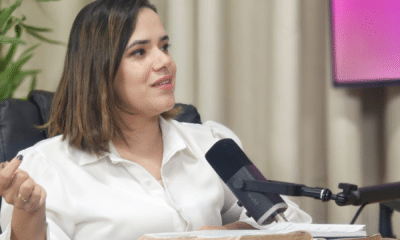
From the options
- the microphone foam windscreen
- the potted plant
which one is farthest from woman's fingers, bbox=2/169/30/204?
the potted plant

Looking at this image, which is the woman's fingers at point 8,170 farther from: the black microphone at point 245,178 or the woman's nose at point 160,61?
the woman's nose at point 160,61

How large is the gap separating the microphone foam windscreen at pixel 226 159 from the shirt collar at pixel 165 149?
373 millimetres

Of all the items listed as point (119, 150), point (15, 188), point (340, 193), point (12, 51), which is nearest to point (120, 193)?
point (119, 150)

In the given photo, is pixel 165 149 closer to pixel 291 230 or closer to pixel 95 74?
pixel 95 74

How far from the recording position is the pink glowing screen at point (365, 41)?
1.69 meters

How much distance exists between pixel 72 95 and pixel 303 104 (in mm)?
1038

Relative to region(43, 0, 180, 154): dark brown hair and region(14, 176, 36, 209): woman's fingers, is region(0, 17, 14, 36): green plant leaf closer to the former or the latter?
region(43, 0, 180, 154): dark brown hair

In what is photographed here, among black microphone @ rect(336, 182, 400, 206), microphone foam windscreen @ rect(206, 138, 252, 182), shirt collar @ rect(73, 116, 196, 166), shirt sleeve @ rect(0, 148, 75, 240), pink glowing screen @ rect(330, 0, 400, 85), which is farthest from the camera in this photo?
pink glowing screen @ rect(330, 0, 400, 85)

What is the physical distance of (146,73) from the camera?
1.21m

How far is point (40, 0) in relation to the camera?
1.80 meters

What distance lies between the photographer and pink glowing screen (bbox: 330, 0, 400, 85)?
169 cm

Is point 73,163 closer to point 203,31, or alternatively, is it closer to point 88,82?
point 88,82

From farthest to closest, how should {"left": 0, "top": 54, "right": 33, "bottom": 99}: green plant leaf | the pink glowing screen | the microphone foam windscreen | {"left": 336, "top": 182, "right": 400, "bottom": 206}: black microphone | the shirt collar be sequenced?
the pink glowing screen → {"left": 0, "top": 54, "right": 33, "bottom": 99}: green plant leaf → the shirt collar → the microphone foam windscreen → {"left": 336, "top": 182, "right": 400, "bottom": 206}: black microphone

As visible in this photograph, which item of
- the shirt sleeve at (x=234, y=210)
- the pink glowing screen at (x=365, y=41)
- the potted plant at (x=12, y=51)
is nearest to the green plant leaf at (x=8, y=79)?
the potted plant at (x=12, y=51)
